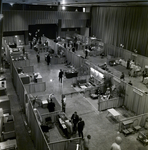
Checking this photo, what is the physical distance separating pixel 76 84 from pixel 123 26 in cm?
1657

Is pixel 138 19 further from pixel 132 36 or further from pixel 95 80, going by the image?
pixel 95 80

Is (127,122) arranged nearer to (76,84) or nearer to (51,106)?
(51,106)

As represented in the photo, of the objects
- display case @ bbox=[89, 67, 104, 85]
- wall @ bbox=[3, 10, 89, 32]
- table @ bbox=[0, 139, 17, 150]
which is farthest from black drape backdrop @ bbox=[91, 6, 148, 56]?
table @ bbox=[0, 139, 17, 150]

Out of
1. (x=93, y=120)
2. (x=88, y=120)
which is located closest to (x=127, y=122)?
(x=93, y=120)

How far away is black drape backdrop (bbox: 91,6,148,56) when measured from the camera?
2653cm

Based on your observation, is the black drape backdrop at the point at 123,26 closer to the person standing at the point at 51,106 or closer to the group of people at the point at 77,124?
the person standing at the point at 51,106

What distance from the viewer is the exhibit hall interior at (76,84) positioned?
35.8 ft

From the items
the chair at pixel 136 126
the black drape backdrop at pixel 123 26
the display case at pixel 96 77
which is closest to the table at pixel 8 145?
the chair at pixel 136 126

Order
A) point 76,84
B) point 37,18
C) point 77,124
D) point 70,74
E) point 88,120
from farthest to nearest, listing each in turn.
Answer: point 37,18, point 70,74, point 76,84, point 88,120, point 77,124

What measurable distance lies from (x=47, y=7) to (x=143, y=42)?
65.4ft

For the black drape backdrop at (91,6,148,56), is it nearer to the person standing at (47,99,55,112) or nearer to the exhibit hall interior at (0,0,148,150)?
the exhibit hall interior at (0,0,148,150)

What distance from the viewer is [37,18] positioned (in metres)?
→ 33.3

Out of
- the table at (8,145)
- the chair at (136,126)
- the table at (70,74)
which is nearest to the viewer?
the table at (8,145)

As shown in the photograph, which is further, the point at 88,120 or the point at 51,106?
the point at 51,106
